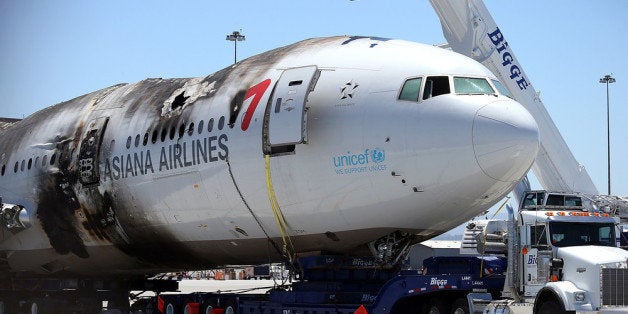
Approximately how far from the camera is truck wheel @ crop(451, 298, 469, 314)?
16.5m

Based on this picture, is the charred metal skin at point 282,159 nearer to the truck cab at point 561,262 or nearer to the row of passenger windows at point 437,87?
the row of passenger windows at point 437,87

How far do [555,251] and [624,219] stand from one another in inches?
975

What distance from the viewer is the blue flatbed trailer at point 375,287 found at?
16.7 m

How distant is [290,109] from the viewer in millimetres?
17312

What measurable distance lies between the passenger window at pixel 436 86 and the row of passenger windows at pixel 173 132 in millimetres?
4405

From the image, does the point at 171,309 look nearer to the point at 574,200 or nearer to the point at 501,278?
the point at 501,278

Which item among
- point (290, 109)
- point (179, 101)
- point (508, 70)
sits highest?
point (508, 70)

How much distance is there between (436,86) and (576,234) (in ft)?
12.2

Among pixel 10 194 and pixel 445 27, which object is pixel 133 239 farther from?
pixel 445 27

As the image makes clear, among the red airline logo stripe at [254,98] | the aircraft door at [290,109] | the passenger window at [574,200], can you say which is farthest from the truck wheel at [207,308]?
the passenger window at [574,200]

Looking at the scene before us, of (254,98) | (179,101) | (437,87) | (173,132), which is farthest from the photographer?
(179,101)

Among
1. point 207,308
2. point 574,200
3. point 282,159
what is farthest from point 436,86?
point 574,200

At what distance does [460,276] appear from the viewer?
55.1ft

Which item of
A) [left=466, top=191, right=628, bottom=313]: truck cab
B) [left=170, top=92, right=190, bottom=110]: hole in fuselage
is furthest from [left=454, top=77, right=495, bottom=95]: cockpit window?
[left=170, top=92, right=190, bottom=110]: hole in fuselage
